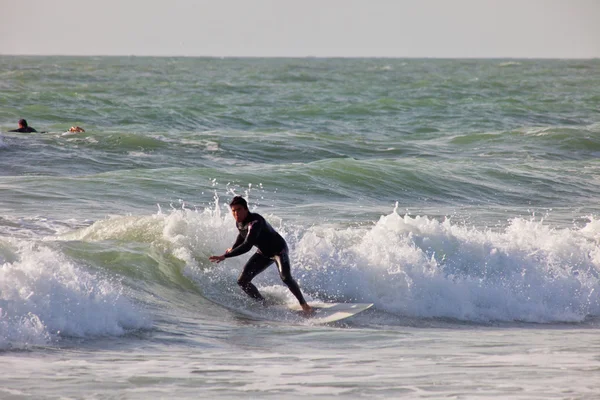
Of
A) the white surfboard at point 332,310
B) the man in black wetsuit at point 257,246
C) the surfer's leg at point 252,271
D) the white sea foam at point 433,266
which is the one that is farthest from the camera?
the white sea foam at point 433,266

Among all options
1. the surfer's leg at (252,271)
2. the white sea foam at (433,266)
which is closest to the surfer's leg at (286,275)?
the surfer's leg at (252,271)

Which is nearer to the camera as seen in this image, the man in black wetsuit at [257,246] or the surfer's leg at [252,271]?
the man in black wetsuit at [257,246]

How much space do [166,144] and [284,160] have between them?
3.43 metres

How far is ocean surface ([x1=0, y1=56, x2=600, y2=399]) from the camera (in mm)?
7320

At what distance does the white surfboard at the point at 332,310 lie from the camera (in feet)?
32.2

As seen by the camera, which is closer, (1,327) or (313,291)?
(1,327)

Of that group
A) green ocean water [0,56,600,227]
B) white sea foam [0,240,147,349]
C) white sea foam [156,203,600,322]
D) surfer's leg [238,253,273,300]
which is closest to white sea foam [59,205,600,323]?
white sea foam [156,203,600,322]

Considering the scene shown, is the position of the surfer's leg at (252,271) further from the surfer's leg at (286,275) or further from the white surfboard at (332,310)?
the white surfboard at (332,310)

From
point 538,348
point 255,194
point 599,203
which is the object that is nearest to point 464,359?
point 538,348

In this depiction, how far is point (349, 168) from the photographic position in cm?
2019

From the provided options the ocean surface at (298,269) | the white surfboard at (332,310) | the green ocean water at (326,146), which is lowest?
the white surfboard at (332,310)

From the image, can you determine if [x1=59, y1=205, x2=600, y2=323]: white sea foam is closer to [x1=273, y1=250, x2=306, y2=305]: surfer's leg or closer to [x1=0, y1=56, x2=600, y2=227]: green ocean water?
[x1=273, y1=250, x2=306, y2=305]: surfer's leg

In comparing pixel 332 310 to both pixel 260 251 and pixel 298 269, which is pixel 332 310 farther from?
pixel 298 269

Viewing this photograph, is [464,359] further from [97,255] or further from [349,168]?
[349,168]
